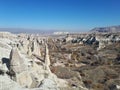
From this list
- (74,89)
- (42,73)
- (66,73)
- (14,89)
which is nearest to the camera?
(14,89)

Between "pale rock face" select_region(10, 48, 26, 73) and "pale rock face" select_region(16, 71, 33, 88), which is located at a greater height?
"pale rock face" select_region(10, 48, 26, 73)

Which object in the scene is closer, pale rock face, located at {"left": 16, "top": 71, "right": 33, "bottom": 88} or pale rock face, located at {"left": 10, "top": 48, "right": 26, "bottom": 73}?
pale rock face, located at {"left": 10, "top": 48, "right": 26, "bottom": 73}

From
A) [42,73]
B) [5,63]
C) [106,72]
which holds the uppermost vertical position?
[5,63]

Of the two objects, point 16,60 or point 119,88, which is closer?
point 16,60

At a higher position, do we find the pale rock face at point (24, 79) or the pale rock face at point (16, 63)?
the pale rock face at point (16, 63)

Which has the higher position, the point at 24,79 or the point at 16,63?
the point at 16,63

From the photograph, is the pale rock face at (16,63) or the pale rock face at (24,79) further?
the pale rock face at (24,79)

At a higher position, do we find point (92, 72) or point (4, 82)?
point (4, 82)

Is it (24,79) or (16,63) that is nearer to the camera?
(16,63)

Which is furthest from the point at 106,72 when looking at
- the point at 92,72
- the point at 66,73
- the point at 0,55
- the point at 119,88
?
the point at 0,55

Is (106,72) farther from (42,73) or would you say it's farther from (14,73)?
(14,73)

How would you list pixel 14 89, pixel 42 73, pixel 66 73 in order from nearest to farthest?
pixel 14 89
pixel 42 73
pixel 66 73
